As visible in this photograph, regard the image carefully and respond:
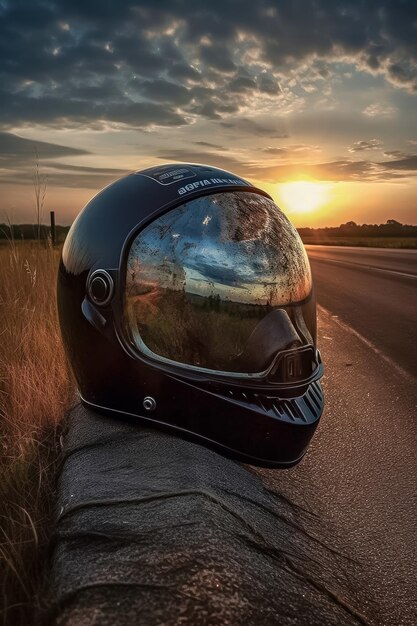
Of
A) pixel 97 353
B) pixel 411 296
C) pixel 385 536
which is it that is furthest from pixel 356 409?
pixel 411 296

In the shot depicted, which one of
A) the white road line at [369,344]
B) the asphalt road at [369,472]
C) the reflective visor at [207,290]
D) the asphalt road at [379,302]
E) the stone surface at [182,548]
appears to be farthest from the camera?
the asphalt road at [379,302]

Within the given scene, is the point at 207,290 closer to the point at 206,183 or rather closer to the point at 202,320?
the point at 202,320

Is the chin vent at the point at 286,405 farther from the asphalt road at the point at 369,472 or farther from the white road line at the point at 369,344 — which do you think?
the white road line at the point at 369,344

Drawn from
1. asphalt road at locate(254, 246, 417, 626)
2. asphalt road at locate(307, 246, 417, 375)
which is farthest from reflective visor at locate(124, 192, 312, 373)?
asphalt road at locate(307, 246, 417, 375)

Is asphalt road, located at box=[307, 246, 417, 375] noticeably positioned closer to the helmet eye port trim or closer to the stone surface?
the helmet eye port trim

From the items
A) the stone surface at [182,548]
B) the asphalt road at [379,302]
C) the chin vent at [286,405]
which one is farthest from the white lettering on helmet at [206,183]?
the asphalt road at [379,302]

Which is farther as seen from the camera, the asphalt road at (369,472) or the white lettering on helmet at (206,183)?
the white lettering on helmet at (206,183)

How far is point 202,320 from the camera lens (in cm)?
285

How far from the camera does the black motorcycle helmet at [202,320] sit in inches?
113

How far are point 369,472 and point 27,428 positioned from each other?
1.80m

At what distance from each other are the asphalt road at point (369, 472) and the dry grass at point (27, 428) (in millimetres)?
1045

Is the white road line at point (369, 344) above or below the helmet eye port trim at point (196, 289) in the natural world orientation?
below

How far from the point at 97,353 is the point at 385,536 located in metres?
1.55

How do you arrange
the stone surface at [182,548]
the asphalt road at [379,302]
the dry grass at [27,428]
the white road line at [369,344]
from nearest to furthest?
the stone surface at [182,548], the dry grass at [27,428], the white road line at [369,344], the asphalt road at [379,302]
